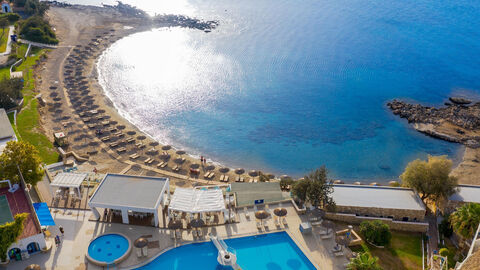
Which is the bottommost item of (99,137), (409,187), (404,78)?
(99,137)

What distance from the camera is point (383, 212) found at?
41844 mm

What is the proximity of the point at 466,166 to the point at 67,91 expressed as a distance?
75309mm

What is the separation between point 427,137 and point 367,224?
3853 cm

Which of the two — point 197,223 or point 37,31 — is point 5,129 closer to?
point 197,223

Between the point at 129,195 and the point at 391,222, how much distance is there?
29.5 metres

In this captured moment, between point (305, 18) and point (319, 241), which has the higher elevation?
point (305, 18)

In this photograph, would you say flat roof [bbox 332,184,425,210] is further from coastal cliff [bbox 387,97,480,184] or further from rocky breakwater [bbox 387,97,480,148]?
rocky breakwater [bbox 387,97,480,148]

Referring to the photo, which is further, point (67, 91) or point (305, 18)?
point (305, 18)

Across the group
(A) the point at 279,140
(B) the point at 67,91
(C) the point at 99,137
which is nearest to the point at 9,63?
(B) the point at 67,91

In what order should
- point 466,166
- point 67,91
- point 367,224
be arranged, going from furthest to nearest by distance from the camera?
1. point 67,91
2. point 466,166
3. point 367,224

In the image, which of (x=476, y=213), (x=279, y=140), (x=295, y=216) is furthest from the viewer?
(x=279, y=140)

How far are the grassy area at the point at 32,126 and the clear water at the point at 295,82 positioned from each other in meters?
15.1

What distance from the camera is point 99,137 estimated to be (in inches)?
2371

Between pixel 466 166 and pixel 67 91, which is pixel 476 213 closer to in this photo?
pixel 466 166
